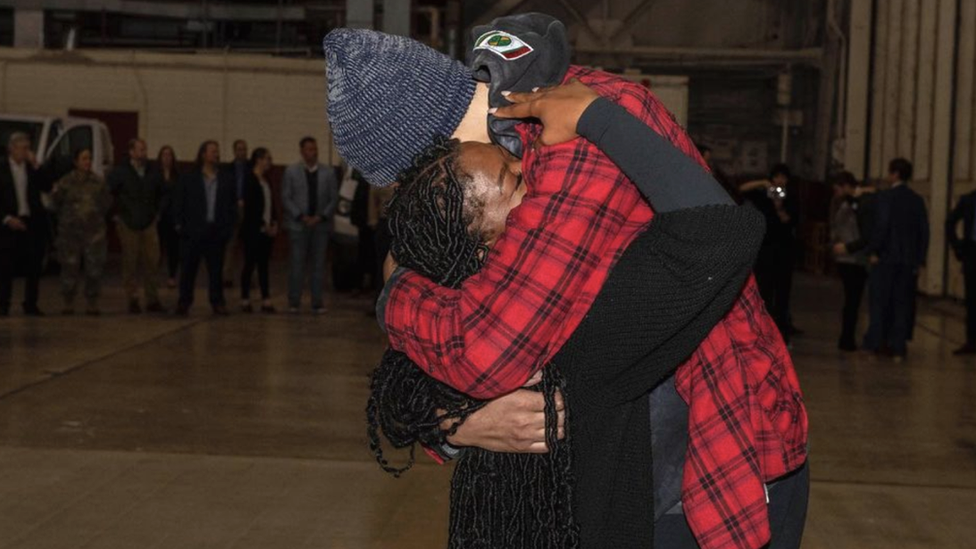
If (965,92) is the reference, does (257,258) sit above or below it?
below

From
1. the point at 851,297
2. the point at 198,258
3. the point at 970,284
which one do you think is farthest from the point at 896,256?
the point at 198,258

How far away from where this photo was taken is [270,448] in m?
8.48

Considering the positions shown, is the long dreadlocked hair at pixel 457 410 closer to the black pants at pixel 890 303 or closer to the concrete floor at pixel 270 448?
the concrete floor at pixel 270 448

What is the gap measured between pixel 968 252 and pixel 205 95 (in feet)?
52.7

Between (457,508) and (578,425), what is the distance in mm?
248

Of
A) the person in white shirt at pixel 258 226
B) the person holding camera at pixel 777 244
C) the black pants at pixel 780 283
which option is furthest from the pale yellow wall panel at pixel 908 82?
the person in white shirt at pixel 258 226

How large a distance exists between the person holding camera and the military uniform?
252 inches

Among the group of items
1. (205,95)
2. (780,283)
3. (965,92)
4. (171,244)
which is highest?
(965,92)

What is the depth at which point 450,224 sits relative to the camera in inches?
81.9

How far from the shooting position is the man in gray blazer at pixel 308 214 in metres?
16.3

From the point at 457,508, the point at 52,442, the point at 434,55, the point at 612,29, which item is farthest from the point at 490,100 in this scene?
the point at 612,29

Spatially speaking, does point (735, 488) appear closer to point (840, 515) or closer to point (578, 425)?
point (578, 425)

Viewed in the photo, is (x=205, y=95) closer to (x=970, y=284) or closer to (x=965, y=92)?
(x=965, y=92)

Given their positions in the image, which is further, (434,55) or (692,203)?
(434,55)
